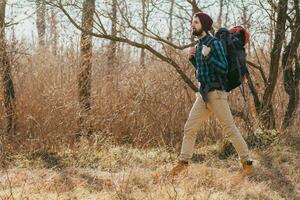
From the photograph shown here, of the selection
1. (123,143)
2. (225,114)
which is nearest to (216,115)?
(225,114)

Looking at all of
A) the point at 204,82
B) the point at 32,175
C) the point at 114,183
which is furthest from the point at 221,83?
the point at 32,175

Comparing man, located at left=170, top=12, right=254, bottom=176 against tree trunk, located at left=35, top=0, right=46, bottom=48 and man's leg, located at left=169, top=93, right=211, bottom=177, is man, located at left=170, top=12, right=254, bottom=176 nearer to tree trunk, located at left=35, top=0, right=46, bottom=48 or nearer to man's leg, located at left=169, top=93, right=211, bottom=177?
man's leg, located at left=169, top=93, right=211, bottom=177

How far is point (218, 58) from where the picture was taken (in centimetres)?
578

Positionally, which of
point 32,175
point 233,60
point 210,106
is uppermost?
point 233,60

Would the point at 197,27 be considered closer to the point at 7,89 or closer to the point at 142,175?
the point at 142,175

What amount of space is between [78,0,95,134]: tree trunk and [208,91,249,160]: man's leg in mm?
2964

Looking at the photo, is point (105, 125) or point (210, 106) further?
point (105, 125)

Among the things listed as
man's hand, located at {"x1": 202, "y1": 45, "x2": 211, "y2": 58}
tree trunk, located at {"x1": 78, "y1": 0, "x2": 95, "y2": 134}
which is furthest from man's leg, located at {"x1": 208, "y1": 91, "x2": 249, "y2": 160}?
tree trunk, located at {"x1": 78, "y1": 0, "x2": 95, "y2": 134}

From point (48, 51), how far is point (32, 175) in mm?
4519

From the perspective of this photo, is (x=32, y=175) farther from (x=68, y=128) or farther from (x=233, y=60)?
(x=233, y=60)

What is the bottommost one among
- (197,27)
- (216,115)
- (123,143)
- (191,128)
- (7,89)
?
(123,143)

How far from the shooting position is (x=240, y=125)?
8656 millimetres

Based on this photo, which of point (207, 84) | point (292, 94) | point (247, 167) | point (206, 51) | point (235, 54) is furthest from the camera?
point (292, 94)

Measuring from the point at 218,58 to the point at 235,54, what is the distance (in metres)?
0.27
